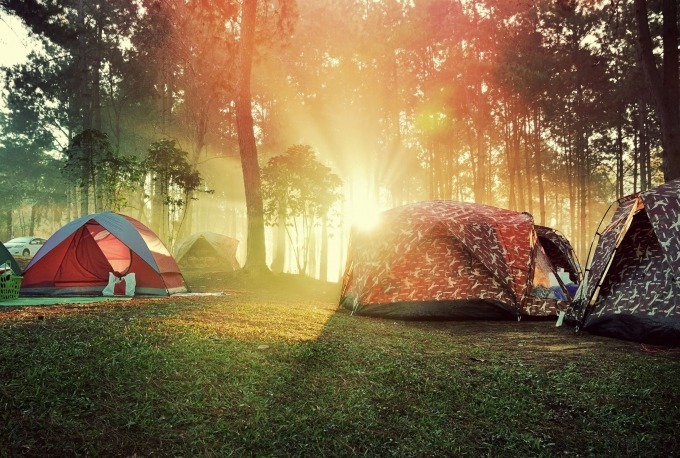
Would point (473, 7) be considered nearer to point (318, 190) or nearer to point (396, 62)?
point (396, 62)

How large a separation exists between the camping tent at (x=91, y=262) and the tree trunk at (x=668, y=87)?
12675 mm

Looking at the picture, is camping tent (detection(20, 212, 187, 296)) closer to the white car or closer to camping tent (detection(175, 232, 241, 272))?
camping tent (detection(175, 232, 241, 272))

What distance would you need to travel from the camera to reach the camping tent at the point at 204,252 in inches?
935

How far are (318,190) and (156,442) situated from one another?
19.4 m

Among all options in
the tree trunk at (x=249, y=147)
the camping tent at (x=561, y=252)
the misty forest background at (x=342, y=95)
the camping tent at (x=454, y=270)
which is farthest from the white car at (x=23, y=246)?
the camping tent at (x=561, y=252)

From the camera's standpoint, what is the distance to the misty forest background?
71.2 feet

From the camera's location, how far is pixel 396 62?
2761 cm

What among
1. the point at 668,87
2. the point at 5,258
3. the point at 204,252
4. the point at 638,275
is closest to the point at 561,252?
the point at 668,87

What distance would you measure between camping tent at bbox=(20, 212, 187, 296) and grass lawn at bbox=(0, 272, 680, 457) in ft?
17.5

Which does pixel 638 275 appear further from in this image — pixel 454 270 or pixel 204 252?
pixel 204 252

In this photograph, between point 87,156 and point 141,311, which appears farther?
point 87,156

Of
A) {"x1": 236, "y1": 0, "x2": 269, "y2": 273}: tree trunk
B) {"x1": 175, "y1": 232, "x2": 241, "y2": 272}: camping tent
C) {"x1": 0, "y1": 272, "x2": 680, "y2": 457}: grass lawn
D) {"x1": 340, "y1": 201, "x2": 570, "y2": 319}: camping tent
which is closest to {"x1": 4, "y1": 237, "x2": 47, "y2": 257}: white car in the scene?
{"x1": 175, "y1": 232, "x2": 241, "y2": 272}: camping tent

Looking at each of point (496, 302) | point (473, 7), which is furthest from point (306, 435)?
point (473, 7)

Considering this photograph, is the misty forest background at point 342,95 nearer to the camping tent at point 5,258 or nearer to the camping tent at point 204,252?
the camping tent at point 204,252
